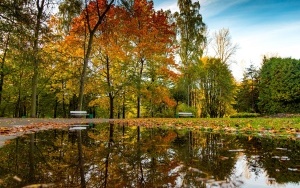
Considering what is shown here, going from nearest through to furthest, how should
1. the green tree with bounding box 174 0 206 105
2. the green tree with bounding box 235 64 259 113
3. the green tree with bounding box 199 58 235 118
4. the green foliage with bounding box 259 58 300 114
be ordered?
the green foliage with bounding box 259 58 300 114
the green tree with bounding box 174 0 206 105
the green tree with bounding box 199 58 235 118
the green tree with bounding box 235 64 259 113

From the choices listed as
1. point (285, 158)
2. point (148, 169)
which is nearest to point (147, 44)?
point (285, 158)

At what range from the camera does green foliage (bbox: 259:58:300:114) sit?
82.9 ft

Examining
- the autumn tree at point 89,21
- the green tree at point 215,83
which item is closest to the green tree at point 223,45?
the green tree at point 215,83

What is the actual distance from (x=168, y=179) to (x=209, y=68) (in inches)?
1378

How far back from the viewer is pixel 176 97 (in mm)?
33406

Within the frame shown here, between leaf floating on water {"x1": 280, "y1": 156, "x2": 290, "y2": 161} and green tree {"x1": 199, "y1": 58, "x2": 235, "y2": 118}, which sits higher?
green tree {"x1": 199, "y1": 58, "x2": 235, "y2": 118}

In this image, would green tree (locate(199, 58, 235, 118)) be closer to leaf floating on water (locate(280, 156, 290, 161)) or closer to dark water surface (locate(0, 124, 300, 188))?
leaf floating on water (locate(280, 156, 290, 161))

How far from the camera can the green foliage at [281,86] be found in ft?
82.9

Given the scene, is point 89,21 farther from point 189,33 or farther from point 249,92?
point 249,92

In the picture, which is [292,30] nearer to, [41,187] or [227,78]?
[227,78]

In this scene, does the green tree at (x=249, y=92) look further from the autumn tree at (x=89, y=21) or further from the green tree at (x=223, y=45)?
the autumn tree at (x=89, y=21)

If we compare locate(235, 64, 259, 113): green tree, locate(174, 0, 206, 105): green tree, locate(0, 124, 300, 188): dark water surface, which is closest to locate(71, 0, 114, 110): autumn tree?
locate(174, 0, 206, 105): green tree

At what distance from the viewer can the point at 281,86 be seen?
2611 cm

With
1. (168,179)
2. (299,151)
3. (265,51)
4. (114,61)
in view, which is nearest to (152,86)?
(114,61)
